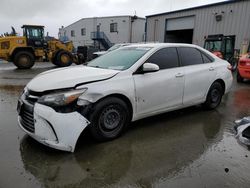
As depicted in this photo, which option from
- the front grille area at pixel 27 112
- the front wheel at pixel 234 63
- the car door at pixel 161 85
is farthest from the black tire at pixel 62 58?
the front grille area at pixel 27 112

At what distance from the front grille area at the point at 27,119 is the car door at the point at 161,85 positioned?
158cm

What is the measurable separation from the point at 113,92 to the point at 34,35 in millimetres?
12750

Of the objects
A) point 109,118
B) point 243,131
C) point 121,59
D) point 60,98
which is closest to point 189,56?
point 121,59

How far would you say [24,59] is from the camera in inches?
505

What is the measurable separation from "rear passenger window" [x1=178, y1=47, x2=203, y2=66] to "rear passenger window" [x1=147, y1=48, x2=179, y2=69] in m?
0.16

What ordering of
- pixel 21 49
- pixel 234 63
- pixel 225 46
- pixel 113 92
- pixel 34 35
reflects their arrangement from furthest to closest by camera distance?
pixel 34 35 < pixel 225 46 < pixel 234 63 < pixel 21 49 < pixel 113 92

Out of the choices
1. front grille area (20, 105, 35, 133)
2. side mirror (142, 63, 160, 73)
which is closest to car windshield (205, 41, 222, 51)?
side mirror (142, 63, 160, 73)

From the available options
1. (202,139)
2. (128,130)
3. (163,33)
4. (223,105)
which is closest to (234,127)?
(202,139)

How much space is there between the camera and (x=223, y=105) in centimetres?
541

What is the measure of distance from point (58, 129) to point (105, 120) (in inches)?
28.3

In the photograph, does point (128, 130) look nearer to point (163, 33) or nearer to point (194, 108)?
point (194, 108)

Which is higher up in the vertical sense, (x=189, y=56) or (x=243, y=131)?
(x=189, y=56)

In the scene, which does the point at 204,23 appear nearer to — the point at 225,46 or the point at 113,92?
the point at 225,46

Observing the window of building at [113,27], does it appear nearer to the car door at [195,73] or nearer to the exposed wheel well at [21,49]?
the exposed wheel well at [21,49]
